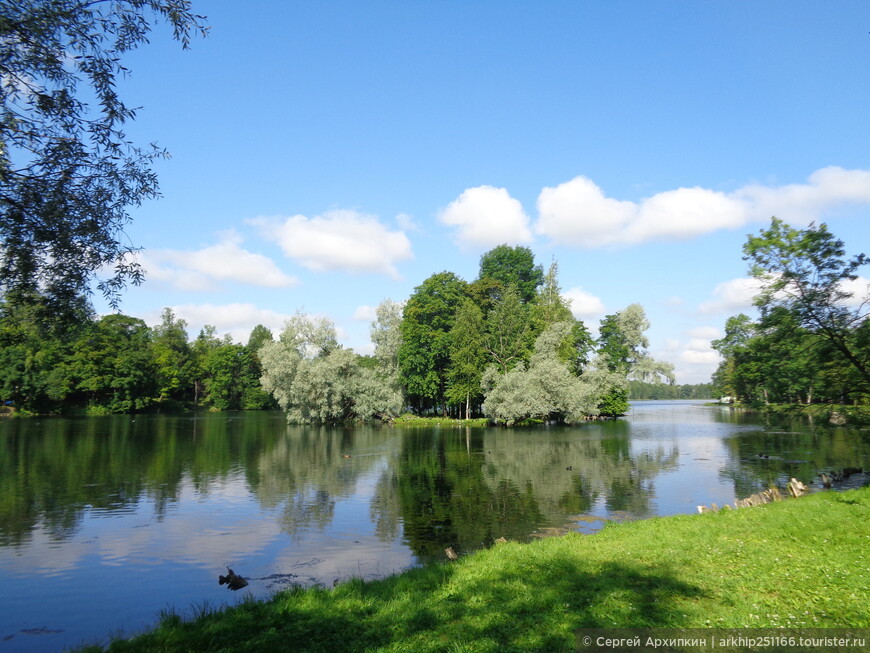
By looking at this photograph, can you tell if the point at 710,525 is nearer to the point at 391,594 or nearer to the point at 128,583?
the point at 391,594

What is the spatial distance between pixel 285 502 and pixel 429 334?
45.7 m

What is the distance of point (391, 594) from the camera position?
9680 millimetres

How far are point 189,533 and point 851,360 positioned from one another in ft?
89.5

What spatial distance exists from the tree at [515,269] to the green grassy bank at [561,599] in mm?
71956

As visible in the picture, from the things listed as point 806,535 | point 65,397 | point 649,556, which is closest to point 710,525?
point 806,535

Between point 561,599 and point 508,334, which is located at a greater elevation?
point 508,334

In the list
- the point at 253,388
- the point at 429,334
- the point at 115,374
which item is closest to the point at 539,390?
the point at 429,334

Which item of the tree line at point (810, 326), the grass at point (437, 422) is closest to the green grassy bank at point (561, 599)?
the tree line at point (810, 326)

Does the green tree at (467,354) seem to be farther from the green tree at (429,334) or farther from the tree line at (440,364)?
the green tree at (429,334)

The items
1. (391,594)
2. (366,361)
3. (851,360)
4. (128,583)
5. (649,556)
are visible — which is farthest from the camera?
(366,361)

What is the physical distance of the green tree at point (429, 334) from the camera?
67.3 metres

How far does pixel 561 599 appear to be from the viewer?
8727mm

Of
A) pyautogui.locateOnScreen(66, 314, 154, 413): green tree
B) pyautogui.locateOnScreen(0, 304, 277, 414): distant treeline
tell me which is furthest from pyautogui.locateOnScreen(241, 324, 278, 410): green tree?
pyautogui.locateOnScreen(66, 314, 154, 413): green tree

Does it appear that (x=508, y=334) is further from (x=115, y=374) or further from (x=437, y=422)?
(x=115, y=374)
